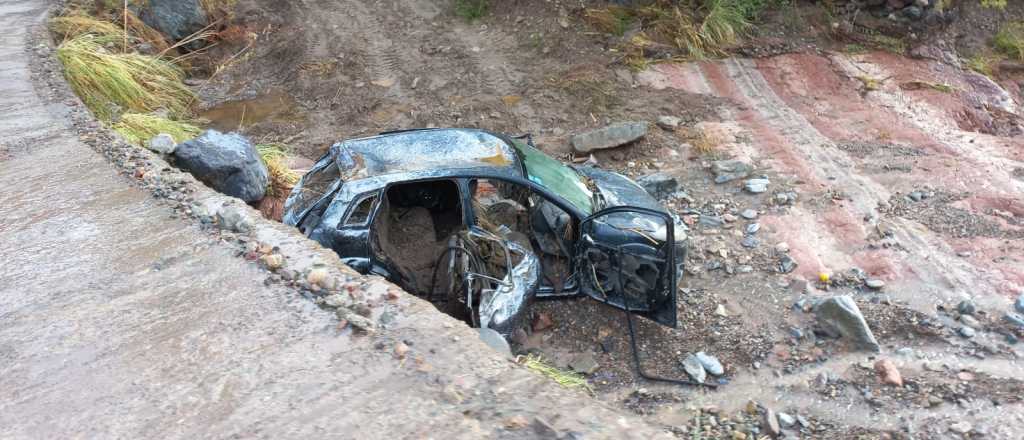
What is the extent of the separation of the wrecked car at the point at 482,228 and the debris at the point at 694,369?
13.4 inches

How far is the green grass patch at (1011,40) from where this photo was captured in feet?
33.1

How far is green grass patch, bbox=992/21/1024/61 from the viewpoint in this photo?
1010 centimetres

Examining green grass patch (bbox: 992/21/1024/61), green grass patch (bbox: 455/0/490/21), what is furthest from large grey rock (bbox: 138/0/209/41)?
green grass patch (bbox: 992/21/1024/61)

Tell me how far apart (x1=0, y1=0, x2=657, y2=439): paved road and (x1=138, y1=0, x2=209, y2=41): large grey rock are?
8935 millimetres

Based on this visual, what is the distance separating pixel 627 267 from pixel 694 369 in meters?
0.85

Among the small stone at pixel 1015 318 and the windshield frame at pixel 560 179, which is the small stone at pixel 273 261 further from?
the small stone at pixel 1015 318

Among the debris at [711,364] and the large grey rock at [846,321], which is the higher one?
the large grey rock at [846,321]

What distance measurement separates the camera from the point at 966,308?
5254 mm

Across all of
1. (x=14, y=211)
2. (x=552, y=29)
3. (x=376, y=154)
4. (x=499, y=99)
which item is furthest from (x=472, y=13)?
(x=14, y=211)

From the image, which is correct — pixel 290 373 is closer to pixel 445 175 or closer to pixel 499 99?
pixel 445 175

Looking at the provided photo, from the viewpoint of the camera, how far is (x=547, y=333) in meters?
5.13

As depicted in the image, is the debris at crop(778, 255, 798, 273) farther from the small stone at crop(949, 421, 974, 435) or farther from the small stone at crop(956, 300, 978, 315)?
the small stone at crop(949, 421, 974, 435)

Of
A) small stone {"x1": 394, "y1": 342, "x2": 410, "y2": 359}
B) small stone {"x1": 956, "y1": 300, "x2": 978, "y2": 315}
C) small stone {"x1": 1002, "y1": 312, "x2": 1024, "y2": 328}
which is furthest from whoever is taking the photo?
small stone {"x1": 956, "y1": 300, "x2": 978, "y2": 315}

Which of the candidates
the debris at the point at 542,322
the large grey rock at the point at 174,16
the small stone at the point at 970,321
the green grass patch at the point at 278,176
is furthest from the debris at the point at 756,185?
the large grey rock at the point at 174,16
